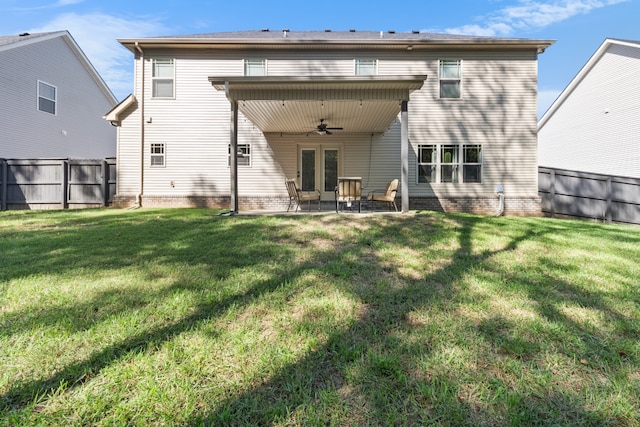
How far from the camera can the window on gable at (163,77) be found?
35.5ft

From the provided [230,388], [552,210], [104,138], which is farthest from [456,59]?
[104,138]

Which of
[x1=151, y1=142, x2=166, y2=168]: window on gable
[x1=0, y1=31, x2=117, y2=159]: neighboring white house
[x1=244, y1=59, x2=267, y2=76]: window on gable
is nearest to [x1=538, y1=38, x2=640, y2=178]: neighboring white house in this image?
[x1=244, y1=59, x2=267, y2=76]: window on gable

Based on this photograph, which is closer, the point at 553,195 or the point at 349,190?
the point at 349,190

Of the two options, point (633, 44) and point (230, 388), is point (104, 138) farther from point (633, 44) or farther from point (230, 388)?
point (633, 44)

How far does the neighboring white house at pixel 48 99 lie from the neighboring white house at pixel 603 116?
82.0 feet

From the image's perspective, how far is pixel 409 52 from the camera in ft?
35.6

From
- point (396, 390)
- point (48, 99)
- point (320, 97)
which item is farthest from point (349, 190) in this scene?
point (48, 99)

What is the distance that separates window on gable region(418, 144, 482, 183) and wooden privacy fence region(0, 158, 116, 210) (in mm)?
11072

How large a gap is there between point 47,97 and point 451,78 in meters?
17.1

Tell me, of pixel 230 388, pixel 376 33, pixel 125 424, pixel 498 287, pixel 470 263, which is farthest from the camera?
pixel 376 33

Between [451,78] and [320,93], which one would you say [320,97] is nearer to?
[320,93]

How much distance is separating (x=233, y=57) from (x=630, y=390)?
12.1 metres

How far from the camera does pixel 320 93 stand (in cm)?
742

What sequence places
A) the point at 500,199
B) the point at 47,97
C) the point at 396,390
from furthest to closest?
the point at 47,97 < the point at 500,199 < the point at 396,390
